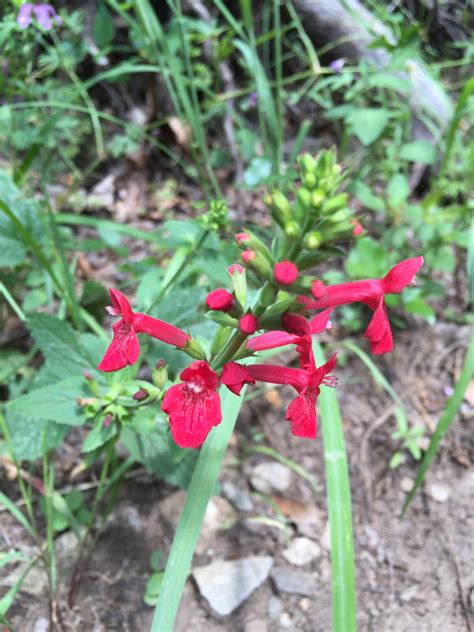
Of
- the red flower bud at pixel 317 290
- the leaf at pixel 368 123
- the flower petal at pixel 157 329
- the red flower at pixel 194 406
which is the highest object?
the red flower bud at pixel 317 290

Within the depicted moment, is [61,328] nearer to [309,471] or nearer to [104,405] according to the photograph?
[104,405]

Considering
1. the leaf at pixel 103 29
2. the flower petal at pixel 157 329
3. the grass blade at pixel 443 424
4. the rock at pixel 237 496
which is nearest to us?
the flower petal at pixel 157 329

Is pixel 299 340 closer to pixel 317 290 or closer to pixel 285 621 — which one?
pixel 317 290

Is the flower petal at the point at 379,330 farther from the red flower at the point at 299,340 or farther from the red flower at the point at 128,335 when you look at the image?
the red flower at the point at 128,335

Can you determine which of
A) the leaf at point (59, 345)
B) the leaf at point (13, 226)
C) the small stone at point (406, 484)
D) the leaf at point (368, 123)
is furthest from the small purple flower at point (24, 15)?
the small stone at point (406, 484)

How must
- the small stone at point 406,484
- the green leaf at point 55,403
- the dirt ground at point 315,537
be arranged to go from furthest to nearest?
the small stone at point 406,484 → the dirt ground at point 315,537 → the green leaf at point 55,403

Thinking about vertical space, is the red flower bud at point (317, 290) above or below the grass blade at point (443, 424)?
above

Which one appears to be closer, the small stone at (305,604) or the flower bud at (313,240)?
the flower bud at (313,240)
